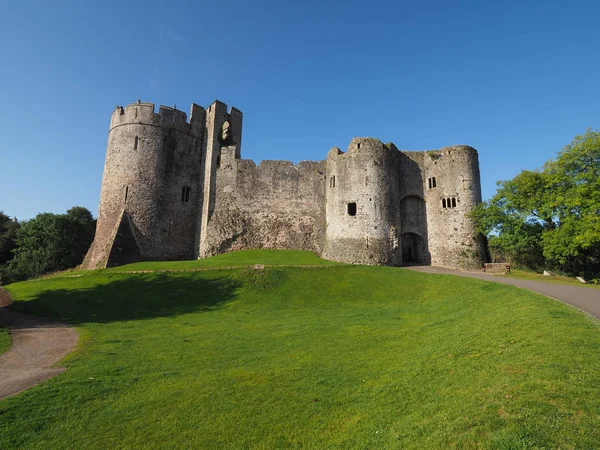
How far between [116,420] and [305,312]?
37.3 ft

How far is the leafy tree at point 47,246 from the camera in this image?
40.1 meters

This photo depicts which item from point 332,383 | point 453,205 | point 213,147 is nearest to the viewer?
point 332,383

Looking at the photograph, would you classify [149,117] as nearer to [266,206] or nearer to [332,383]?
[266,206]

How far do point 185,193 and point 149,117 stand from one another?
7925mm

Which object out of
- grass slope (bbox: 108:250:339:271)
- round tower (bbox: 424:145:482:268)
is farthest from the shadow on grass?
round tower (bbox: 424:145:482:268)

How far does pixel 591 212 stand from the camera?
23.8m

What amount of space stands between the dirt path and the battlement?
2132 centimetres

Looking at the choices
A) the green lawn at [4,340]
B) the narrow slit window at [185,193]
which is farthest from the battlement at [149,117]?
the green lawn at [4,340]

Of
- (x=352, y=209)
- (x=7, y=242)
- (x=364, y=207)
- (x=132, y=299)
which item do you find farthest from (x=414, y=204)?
(x=7, y=242)

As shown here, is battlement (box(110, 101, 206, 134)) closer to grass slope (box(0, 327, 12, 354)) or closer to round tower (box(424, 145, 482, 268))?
grass slope (box(0, 327, 12, 354))

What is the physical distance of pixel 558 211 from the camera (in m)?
26.2

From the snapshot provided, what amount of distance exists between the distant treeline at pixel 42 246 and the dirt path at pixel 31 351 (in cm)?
2740

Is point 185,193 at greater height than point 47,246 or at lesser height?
greater

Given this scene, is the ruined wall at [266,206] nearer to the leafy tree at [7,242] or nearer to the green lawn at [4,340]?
the green lawn at [4,340]
